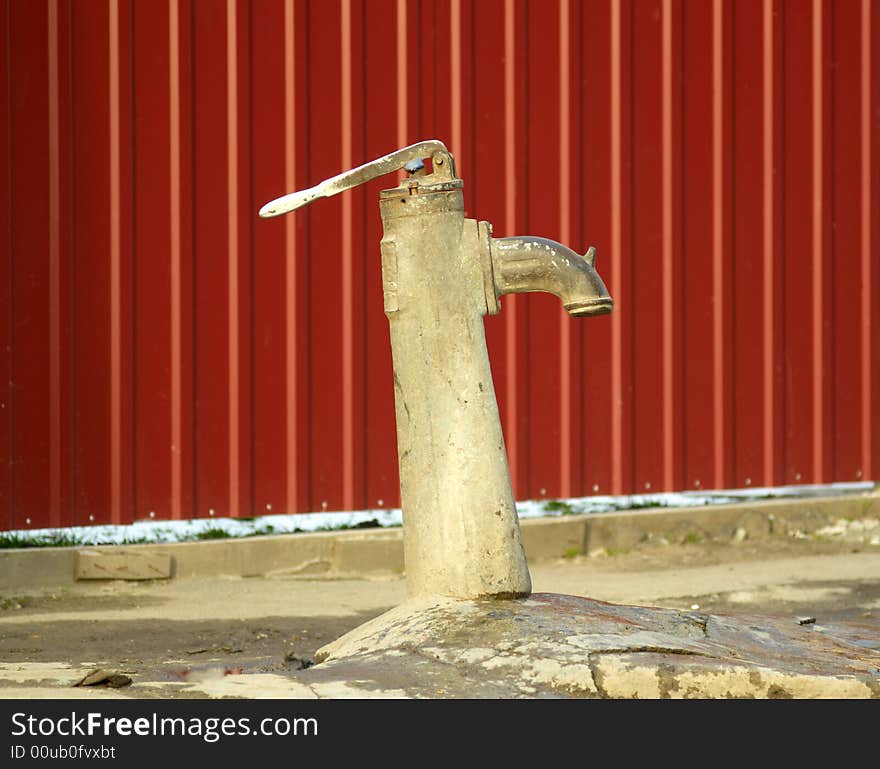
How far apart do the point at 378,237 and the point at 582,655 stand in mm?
4355

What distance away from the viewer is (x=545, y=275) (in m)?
4.85

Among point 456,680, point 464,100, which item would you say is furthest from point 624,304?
point 456,680

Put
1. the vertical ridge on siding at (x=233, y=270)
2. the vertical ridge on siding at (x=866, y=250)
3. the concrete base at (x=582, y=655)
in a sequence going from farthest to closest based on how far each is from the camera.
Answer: the vertical ridge on siding at (x=866, y=250) → the vertical ridge on siding at (x=233, y=270) → the concrete base at (x=582, y=655)

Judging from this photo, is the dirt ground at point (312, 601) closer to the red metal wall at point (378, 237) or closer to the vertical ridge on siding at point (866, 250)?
the red metal wall at point (378, 237)

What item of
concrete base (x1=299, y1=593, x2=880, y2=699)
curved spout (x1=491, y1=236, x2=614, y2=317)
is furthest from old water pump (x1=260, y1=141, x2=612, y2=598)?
concrete base (x1=299, y1=593, x2=880, y2=699)

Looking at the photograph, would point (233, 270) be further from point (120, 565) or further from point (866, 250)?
point (866, 250)

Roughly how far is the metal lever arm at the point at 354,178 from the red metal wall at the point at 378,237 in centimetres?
301

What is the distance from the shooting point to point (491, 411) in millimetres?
4844

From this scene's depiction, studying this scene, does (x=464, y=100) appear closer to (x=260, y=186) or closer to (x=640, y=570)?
(x=260, y=186)

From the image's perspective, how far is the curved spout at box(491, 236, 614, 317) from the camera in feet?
15.9

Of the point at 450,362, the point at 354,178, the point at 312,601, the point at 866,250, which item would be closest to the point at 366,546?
the point at 312,601

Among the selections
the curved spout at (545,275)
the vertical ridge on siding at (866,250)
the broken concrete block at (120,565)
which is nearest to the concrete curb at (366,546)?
the broken concrete block at (120,565)

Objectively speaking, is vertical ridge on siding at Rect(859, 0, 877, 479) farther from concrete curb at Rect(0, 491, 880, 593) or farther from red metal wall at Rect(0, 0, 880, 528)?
concrete curb at Rect(0, 491, 880, 593)

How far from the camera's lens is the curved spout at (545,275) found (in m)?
4.84
